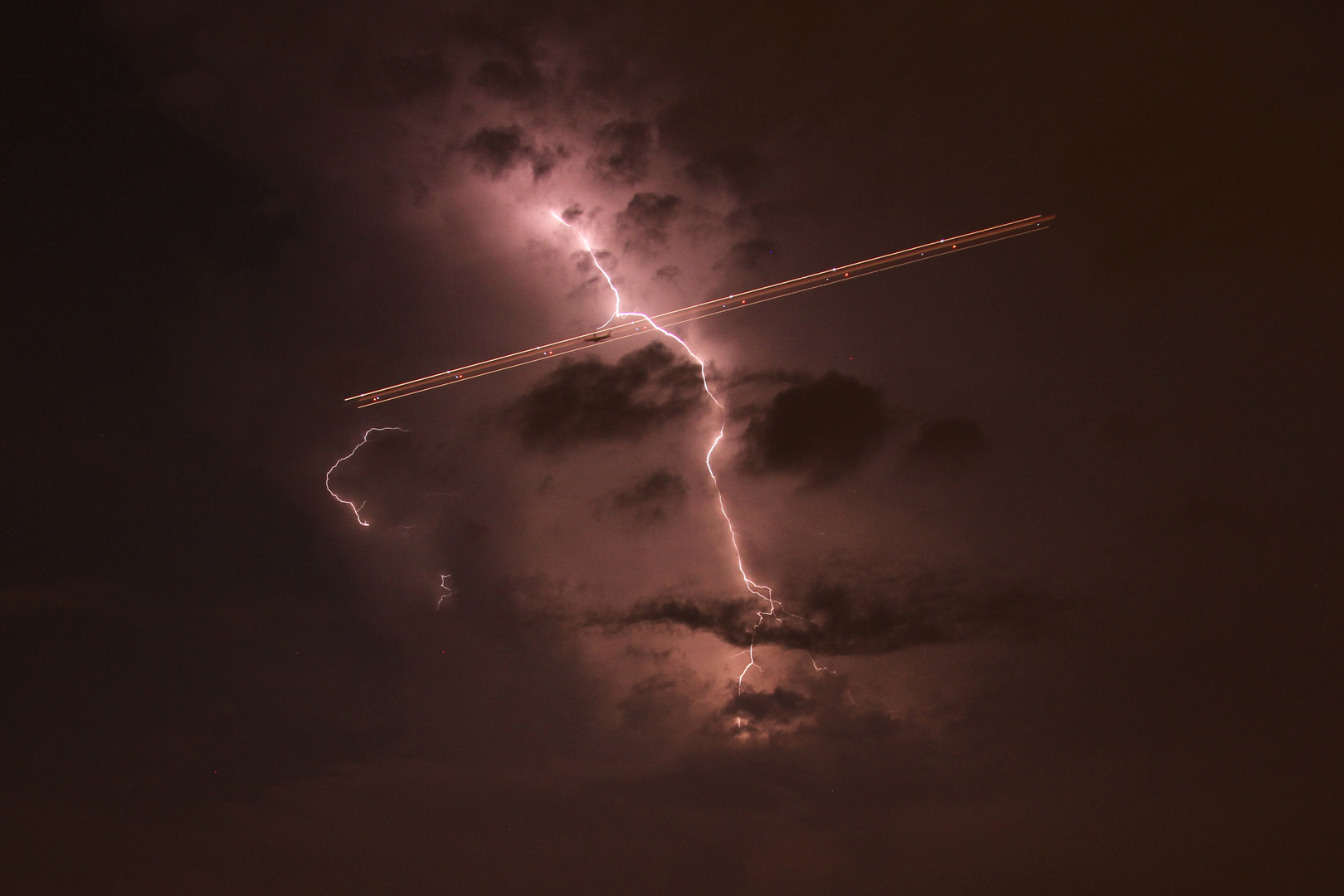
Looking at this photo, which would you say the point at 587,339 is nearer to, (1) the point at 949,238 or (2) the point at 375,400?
(2) the point at 375,400

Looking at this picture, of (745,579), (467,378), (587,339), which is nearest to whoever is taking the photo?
(587,339)

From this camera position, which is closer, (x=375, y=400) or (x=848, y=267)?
(x=848, y=267)

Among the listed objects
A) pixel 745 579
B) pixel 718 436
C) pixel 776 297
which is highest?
pixel 776 297

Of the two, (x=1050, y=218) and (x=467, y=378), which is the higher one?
(x=1050, y=218)

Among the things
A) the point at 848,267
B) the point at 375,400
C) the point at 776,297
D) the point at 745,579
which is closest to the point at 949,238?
the point at 848,267

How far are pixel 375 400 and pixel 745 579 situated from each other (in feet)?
26.5

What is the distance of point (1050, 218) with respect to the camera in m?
15.3

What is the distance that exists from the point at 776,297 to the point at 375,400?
772 cm

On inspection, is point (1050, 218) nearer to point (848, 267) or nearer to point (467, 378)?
point (848, 267)

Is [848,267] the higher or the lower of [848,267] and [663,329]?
the higher

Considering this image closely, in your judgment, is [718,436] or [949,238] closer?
[949,238]

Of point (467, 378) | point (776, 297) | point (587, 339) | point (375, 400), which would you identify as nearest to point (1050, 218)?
point (776, 297)

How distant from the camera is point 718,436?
1683 cm

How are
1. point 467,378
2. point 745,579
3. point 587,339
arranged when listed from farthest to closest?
point 745,579 → point 467,378 → point 587,339
